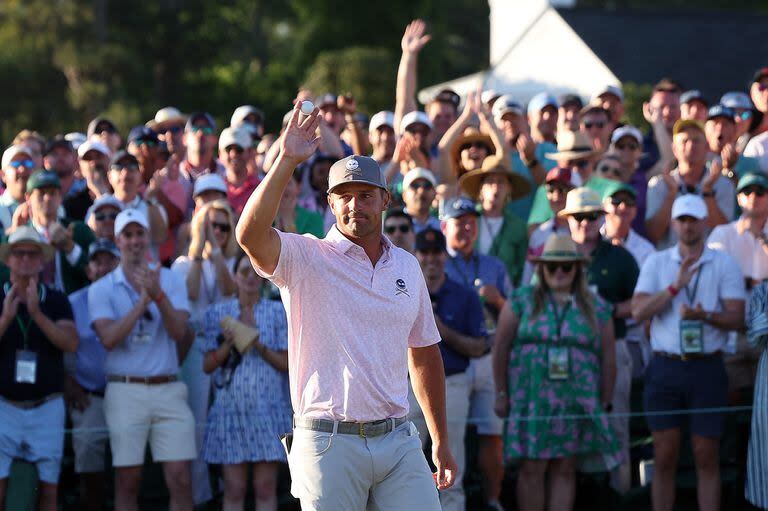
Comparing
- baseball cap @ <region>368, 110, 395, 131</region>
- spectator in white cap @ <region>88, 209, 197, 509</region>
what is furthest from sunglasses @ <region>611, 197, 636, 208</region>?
spectator in white cap @ <region>88, 209, 197, 509</region>

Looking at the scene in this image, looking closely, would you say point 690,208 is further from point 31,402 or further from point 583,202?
point 31,402

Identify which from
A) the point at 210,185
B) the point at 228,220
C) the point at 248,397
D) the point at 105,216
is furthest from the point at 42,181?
the point at 248,397

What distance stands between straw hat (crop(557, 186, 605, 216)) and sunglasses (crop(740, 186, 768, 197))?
41.5 inches

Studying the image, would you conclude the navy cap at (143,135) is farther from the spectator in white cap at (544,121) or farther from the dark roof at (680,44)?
the dark roof at (680,44)

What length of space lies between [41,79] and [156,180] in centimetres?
2161

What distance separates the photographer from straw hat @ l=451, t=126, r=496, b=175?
42.2 feet

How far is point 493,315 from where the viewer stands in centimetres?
1150

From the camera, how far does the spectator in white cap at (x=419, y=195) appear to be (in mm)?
11688

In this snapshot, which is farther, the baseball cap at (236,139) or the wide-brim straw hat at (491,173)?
the baseball cap at (236,139)

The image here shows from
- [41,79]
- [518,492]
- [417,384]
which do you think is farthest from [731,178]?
[41,79]

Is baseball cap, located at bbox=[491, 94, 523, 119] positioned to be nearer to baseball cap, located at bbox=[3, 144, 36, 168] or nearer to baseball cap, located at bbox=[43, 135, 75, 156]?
baseball cap, located at bbox=[43, 135, 75, 156]

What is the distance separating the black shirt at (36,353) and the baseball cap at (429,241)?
2470 mm

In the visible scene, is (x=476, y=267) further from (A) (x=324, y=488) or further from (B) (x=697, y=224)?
(A) (x=324, y=488)

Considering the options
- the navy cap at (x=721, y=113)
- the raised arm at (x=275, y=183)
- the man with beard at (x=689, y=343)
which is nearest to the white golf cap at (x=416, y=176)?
the man with beard at (x=689, y=343)
